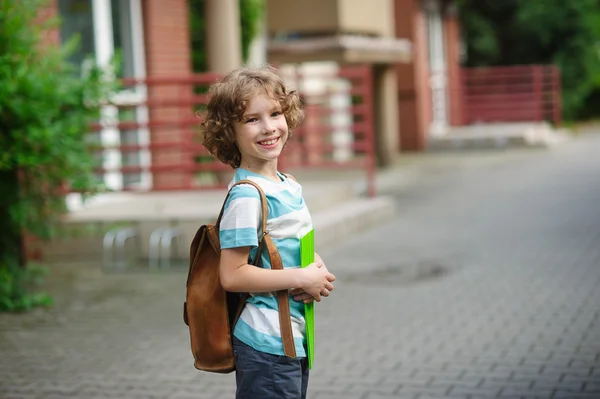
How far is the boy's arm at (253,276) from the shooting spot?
338 cm

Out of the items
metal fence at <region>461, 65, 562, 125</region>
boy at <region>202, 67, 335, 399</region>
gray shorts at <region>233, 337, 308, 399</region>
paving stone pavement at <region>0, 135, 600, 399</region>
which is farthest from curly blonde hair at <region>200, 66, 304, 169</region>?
metal fence at <region>461, 65, 562, 125</region>

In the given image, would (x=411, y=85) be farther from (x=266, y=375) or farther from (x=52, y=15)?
(x=266, y=375)

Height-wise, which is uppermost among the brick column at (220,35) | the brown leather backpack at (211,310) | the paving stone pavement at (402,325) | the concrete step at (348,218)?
the brick column at (220,35)

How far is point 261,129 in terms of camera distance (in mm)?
3432

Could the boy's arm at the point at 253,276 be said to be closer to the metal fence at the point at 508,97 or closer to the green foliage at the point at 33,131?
the green foliage at the point at 33,131

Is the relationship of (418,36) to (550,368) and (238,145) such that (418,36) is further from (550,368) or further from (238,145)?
(238,145)

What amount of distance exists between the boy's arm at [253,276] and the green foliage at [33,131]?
14.5 feet

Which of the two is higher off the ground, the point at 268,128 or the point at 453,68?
the point at 453,68

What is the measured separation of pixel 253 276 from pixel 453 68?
80.2ft

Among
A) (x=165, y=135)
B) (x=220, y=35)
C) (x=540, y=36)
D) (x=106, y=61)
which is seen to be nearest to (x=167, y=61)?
(x=165, y=135)

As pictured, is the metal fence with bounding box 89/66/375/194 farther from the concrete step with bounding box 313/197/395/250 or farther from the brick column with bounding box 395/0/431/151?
the brick column with bounding box 395/0/431/151

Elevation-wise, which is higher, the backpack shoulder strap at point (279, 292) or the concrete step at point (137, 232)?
the backpack shoulder strap at point (279, 292)

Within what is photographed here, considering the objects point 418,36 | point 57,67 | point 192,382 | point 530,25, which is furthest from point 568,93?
point 192,382

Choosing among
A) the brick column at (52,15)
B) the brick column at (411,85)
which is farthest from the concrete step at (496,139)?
the brick column at (52,15)
